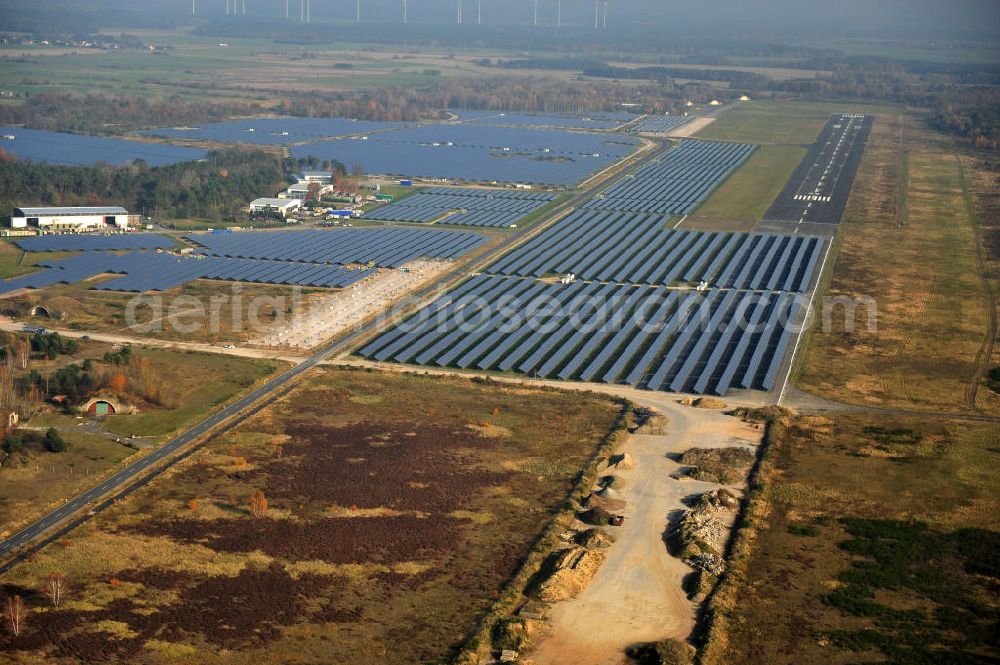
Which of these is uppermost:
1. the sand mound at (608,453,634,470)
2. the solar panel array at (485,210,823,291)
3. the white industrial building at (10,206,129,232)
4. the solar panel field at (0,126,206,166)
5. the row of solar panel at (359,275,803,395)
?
the solar panel field at (0,126,206,166)

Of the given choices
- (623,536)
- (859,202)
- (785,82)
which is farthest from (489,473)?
(785,82)

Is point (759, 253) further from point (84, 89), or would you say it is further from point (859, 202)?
point (84, 89)

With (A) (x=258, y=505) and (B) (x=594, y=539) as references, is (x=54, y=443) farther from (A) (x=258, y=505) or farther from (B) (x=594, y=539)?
(B) (x=594, y=539)

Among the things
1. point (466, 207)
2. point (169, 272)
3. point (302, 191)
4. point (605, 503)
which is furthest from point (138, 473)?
point (302, 191)

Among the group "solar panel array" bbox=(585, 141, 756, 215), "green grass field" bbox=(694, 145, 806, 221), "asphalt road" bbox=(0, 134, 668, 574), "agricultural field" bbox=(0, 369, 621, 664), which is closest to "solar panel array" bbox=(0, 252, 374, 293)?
"asphalt road" bbox=(0, 134, 668, 574)

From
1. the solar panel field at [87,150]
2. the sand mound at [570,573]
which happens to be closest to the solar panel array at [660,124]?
the solar panel field at [87,150]

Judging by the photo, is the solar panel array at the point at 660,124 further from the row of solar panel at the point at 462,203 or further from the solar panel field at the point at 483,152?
the row of solar panel at the point at 462,203

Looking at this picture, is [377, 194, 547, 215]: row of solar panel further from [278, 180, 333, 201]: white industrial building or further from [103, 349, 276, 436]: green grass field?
[103, 349, 276, 436]: green grass field
